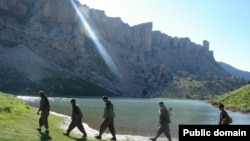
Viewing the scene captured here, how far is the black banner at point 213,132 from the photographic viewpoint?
56.7ft

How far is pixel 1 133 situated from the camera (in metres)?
27.8

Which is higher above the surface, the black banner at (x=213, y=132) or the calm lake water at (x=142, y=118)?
the black banner at (x=213, y=132)

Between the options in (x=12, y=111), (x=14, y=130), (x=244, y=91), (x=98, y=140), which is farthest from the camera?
(x=244, y=91)

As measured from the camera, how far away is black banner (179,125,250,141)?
17281 millimetres

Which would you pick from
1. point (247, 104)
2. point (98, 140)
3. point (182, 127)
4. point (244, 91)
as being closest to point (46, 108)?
point (98, 140)

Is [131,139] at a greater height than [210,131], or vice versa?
[210,131]

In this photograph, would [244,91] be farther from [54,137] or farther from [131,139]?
[54,137]

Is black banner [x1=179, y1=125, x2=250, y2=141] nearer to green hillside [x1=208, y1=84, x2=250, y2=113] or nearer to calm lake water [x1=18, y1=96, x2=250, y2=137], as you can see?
calm lake water [x1=18, y1=96, x2=250, y2=137]

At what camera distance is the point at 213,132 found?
17.5 meters

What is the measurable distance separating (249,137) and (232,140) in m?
1.07

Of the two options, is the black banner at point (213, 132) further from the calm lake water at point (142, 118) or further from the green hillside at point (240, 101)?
the green hillside at point (240, 101)

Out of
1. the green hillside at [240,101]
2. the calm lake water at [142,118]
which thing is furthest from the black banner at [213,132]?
the green hillside at [240,101]

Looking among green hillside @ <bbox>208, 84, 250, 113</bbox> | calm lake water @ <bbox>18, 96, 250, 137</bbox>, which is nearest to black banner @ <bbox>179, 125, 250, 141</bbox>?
calm lake water @ <bbox>18, 96, 250, 137</bbox>

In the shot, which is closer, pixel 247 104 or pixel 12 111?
pixel 12 111
